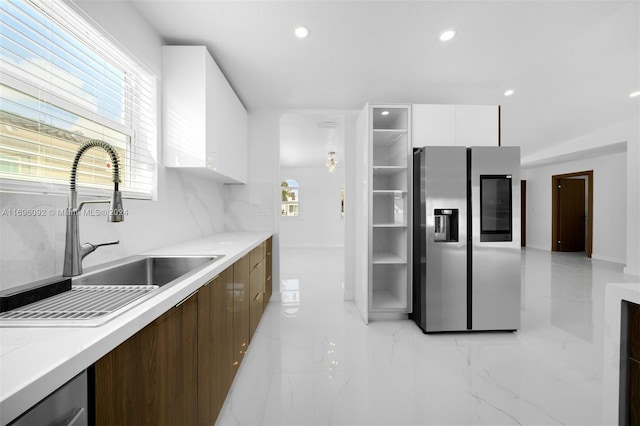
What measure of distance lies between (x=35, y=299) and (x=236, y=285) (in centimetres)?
93

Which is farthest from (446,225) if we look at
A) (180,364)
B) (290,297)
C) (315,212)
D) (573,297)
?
(315,212)

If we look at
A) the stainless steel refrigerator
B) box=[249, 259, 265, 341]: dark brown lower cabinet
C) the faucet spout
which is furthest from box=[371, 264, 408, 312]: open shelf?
the faucet spout

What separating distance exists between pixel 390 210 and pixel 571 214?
276 inches

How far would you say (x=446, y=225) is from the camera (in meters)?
2.64

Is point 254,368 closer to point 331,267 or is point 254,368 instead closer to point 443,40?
point 443,40

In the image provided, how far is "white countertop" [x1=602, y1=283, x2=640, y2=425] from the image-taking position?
103cm

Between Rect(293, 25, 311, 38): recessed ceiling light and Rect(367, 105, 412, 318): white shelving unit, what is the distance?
0.99 m

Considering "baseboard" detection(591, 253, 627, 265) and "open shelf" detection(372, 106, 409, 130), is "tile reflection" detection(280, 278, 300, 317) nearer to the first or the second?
"open shelf" detection(372, 106, 409, 130)

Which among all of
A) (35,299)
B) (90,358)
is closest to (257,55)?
(35,299)

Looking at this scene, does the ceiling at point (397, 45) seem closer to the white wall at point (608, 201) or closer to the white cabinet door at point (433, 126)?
the white cabinet door at point (433, 126)

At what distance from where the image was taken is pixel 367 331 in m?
2.63

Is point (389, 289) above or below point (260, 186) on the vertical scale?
below

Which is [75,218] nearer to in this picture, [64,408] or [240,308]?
[64,408]

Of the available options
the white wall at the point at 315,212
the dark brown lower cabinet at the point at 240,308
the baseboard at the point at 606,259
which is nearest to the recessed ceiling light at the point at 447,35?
the dark brown lower cabinet at the point at 240,308
